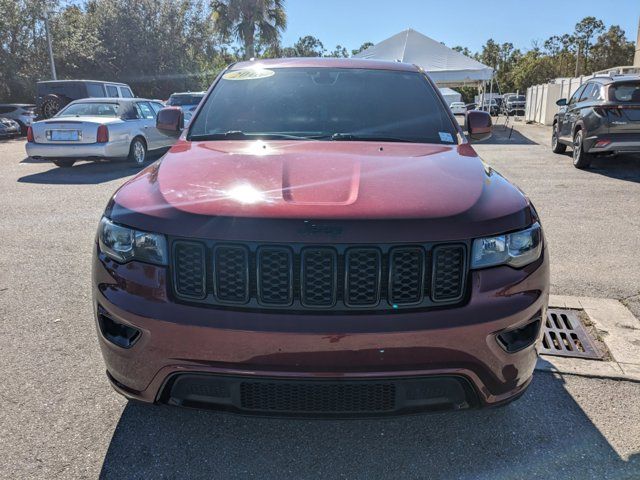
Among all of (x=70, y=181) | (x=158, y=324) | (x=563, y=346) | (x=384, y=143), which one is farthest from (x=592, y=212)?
(x=70, y=181)

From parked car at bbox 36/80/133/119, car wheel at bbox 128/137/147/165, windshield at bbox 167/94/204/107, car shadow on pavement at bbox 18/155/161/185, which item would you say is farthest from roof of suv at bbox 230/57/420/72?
windshield at bbox 167/94/204/107

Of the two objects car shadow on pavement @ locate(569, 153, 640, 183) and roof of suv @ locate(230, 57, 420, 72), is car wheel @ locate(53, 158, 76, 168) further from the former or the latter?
car shadow on pavement @ locate(569, 153, 640, 183)

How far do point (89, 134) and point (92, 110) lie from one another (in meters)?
1.14

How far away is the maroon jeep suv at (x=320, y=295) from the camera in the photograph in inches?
77.2

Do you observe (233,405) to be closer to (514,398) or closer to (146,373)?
(146,373)

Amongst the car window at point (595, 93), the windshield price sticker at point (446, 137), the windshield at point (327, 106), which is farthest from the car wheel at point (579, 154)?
the windshield price sticker at point (446, 137)

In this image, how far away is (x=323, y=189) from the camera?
7.13ft

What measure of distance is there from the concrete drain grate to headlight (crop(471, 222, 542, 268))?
127 cm

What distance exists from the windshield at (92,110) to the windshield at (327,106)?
28.2 feet

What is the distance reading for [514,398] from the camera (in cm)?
220

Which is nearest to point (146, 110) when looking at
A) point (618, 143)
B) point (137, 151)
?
point (137, 151)

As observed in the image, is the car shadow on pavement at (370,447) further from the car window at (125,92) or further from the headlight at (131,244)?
the car window at (125,92)

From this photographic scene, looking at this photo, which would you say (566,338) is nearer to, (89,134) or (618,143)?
(618,143)

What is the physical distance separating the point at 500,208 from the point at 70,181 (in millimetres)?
9348
